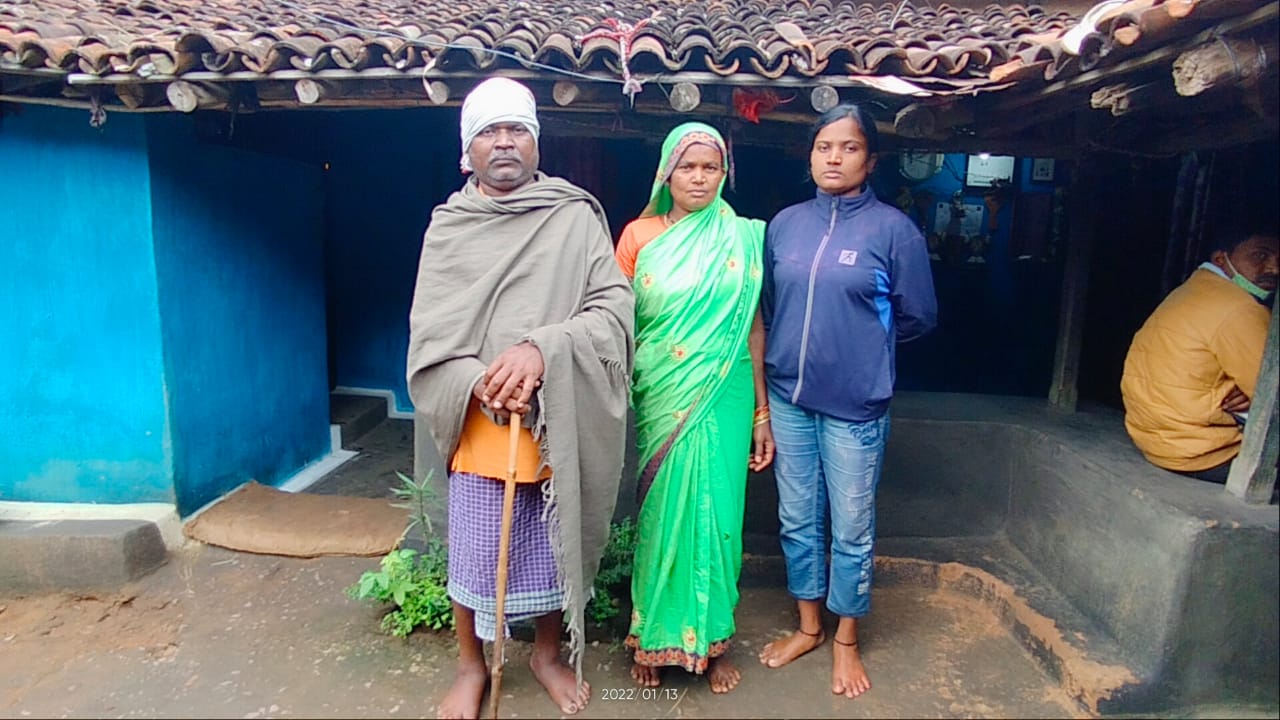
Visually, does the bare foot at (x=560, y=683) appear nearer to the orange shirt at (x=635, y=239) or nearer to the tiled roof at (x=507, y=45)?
the orange shirt at (x=635, y=239)

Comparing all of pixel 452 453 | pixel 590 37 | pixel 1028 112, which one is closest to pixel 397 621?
pixel 452 453

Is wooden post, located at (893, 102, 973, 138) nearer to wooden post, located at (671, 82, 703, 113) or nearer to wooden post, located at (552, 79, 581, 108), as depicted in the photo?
wooden post, located at (671, 82, 703, 113)

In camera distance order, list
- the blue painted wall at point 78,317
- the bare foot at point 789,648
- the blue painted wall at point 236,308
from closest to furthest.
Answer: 1. the bare foot at point 789,648
2. the blue painted wall at point 78,317
3. the blue painted wall at point 236,308

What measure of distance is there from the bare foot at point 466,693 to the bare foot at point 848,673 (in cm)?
125

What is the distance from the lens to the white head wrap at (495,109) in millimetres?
2354

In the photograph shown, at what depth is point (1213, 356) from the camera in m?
2.76

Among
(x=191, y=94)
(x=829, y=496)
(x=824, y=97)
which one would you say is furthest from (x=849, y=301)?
(x=191, y=94)

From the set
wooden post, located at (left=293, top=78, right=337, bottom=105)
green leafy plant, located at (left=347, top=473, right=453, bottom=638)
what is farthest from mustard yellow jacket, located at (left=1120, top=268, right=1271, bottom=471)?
wooden post, located at (left=293, top=78, right=337, bottom=105)

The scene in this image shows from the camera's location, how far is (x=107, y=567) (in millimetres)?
3500

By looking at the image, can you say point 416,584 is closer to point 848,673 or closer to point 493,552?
point 493,552

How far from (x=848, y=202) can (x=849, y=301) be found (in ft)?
1.14

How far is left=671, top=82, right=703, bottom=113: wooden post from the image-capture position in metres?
3.00

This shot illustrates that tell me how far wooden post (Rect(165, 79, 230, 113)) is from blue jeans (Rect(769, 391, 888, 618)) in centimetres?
260

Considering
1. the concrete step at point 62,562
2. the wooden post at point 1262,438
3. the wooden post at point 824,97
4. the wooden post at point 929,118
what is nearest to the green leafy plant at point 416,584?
the concrete step at point 62,562
